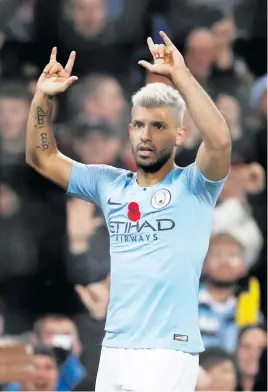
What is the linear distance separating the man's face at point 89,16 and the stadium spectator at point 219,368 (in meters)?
2.31

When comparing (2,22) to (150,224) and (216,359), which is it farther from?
(150,224)

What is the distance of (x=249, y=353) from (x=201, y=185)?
96.6 inches

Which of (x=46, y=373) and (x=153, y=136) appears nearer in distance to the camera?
(x=153, y=136)

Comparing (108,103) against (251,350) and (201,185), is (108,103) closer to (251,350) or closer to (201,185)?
(251,350)

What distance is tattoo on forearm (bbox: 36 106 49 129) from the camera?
2920 millimetres

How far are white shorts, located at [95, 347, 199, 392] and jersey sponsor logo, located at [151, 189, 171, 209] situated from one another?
1.62ft

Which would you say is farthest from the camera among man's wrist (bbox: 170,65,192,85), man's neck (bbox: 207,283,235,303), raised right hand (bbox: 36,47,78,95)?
man's neck (bbox: 207,283,235,303)

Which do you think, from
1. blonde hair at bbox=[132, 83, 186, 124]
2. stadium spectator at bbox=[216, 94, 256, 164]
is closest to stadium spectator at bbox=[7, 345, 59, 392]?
stadium spectator at bbox=[216, 94, 256, 164]

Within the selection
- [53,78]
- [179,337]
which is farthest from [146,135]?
[179,337]

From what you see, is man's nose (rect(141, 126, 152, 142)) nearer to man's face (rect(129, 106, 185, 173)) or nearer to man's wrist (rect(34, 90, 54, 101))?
man's face (rect(129, 106, 185, 173))

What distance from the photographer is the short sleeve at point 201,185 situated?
264cm

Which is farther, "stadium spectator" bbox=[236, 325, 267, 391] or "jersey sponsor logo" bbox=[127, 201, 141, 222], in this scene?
"stadium spectator" bbox=[236, 325, 267, 391]

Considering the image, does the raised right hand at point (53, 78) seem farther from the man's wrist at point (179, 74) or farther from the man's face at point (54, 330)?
the man's face at point (54, 330)

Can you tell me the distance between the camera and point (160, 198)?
8.79 feet
